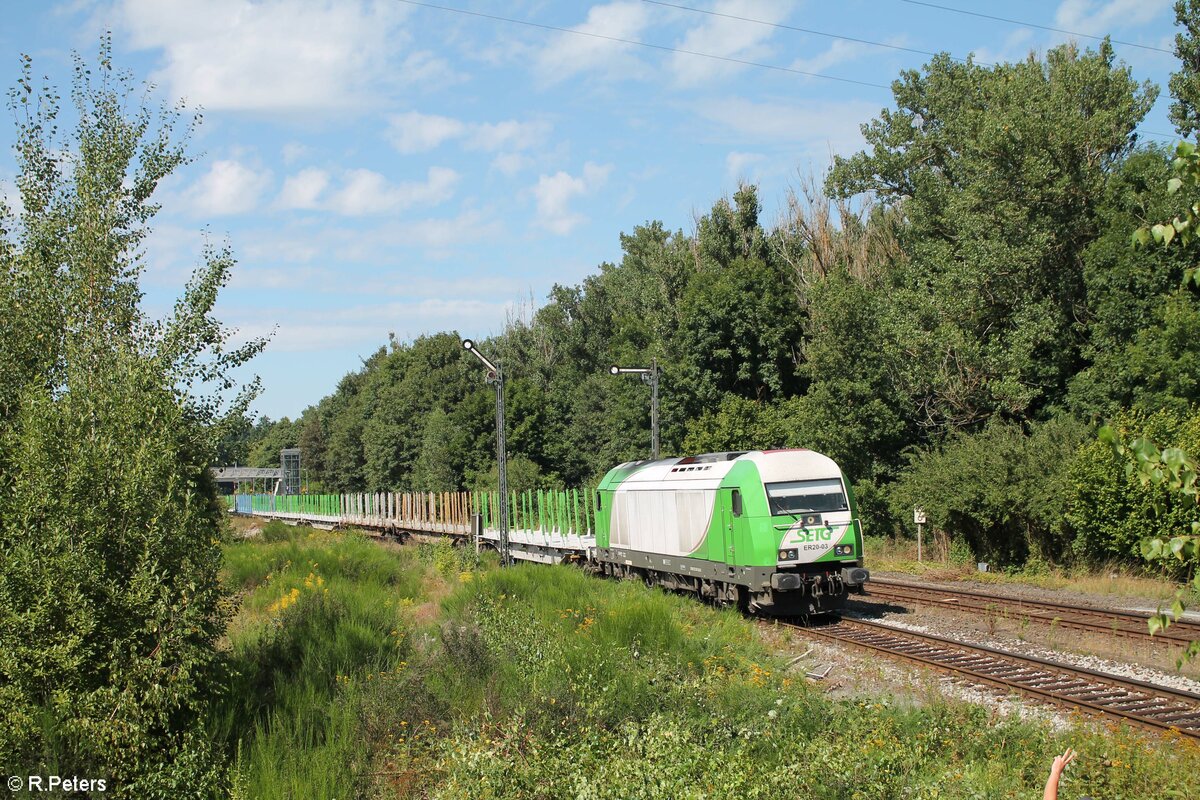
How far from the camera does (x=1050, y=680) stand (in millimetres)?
12047

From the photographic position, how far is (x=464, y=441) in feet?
187

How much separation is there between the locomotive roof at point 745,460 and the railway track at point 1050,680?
3.08 metres

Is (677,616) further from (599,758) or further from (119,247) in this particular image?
(119,247)

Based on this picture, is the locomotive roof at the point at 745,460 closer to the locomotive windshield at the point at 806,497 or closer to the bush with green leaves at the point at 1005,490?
the locomotive windshield at the point at 806,497

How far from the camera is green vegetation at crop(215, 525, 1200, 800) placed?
7316 millimetres

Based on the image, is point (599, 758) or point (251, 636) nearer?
point (599, 758)

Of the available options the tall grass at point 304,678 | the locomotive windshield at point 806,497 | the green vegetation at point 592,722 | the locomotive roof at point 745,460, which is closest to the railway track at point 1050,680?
the green vegetation at point 592,722

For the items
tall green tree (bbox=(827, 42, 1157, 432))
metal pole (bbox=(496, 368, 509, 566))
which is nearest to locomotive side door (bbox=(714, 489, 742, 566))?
metal pole (bbox=(496, 368, 509, 566))

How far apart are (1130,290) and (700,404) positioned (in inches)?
812

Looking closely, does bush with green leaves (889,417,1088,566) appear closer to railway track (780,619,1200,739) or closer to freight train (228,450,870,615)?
freight train (228,450,870,615)

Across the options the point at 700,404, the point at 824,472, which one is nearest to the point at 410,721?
the point at 824,472

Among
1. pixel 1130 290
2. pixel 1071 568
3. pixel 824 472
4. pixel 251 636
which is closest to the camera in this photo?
pixel 251 636

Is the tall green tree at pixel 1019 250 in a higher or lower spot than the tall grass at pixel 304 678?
higher

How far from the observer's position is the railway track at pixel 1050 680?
1027cm
